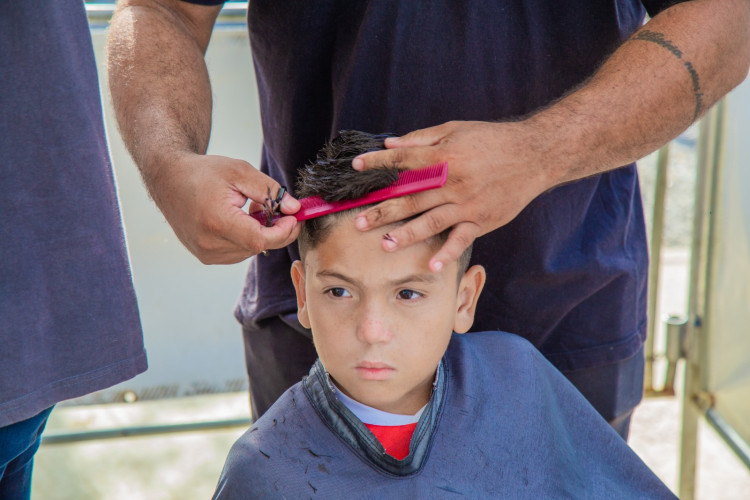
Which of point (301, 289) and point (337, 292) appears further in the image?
point (301, 289)

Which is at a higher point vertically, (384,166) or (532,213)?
(384,166)

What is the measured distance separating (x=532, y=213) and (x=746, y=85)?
5.29 feet

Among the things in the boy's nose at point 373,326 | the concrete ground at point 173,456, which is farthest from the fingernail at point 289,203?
the concrete ground at point 173,456

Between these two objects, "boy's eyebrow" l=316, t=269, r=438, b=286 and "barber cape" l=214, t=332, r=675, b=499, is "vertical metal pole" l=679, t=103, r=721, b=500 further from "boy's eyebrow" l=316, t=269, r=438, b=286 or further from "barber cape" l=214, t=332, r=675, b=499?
"boy's eyebrow" l=316, t=269, r=438, b=286

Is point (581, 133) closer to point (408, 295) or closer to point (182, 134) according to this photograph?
point (408, 295)

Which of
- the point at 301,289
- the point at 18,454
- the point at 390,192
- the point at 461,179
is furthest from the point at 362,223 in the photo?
the point at 18,454

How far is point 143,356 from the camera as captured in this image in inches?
59.1

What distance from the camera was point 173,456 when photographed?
3584 millimetres

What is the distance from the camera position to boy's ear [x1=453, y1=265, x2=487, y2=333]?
1475 millimetres

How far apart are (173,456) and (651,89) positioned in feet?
9.57

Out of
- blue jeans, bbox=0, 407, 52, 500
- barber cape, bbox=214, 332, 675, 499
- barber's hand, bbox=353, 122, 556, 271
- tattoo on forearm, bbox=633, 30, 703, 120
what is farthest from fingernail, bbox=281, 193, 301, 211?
tattoo on forearm, bbox=633, 30, 703, 120

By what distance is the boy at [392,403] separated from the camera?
132cm

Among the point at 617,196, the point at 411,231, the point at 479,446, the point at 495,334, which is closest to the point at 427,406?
the point at 479,446

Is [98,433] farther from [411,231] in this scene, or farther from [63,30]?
[411,231]
